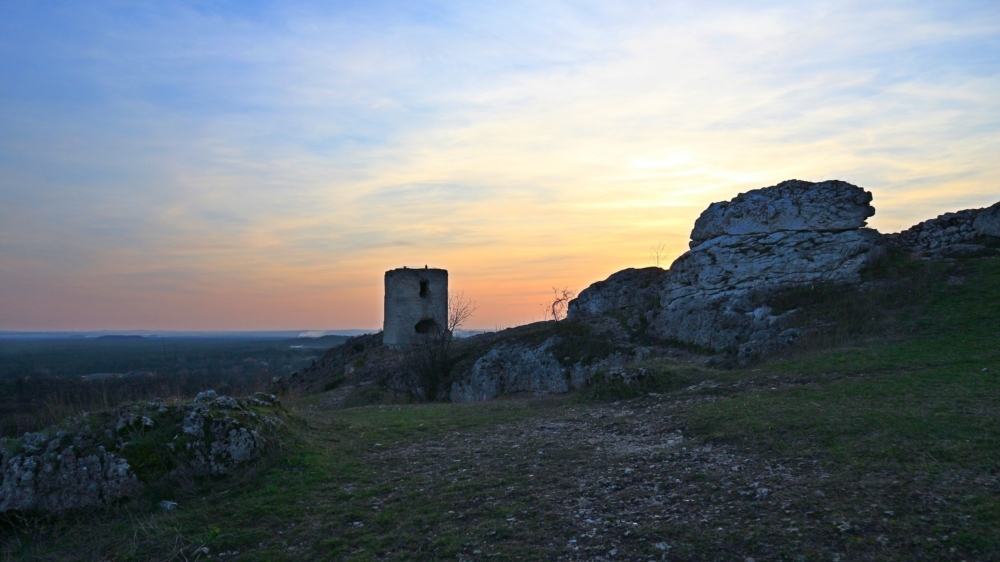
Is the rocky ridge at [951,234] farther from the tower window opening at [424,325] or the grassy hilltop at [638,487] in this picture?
the tower window opening at [424,325]

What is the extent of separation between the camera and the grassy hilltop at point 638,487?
477 cm

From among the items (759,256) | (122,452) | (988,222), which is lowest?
(122,452)

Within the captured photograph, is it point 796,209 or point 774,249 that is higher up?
point 796,209

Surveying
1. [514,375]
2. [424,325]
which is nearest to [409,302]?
[424,325]

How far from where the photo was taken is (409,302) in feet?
103

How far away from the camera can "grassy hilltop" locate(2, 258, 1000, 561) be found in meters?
4.77

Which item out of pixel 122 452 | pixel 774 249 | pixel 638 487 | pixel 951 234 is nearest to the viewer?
pixel 638 487

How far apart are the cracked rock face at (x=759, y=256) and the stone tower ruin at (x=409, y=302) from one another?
14.3 metres

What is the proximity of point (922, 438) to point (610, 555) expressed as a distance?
12.6 feet

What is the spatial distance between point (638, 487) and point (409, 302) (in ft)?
85.2

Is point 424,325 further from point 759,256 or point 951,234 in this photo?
point 951,234

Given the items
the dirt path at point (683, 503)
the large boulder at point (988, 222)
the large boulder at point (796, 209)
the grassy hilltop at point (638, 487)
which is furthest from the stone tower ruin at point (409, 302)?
the dirt path at point (683, 503)

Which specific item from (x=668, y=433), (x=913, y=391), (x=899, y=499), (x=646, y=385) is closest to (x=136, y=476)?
(x=668, y=433)

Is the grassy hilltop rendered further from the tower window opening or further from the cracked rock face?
the tower window opening
